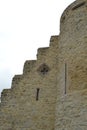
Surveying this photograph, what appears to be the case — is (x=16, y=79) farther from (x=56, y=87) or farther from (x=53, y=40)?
(x=53, y=40)

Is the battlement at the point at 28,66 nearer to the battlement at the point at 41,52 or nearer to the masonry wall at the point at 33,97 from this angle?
the masonry wall at the point at 33,97

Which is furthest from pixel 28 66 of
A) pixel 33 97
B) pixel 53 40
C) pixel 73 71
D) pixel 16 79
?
pixel 73 71

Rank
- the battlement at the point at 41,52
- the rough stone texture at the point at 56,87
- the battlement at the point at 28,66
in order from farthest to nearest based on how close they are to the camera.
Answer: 1. the battlement at the point at 41,52
2. the battlement at the point at 28,66
3. the rough stone texture at the point at 56,87

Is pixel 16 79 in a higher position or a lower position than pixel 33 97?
higher

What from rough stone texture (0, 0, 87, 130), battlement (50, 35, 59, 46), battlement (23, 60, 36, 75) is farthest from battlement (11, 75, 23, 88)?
battlement (50, 35, 59, 46)

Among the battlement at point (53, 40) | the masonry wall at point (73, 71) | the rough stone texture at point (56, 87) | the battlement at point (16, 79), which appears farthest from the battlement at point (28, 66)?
the masonry wall at point (73, 71)

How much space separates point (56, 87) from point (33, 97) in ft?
3.75

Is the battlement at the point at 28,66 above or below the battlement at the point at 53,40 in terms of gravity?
below

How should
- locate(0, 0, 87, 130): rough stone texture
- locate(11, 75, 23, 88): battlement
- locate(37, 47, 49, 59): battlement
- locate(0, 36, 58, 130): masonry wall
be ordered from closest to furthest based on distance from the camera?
locate(0, 0, 87, 130): rough stone texture → locate(0, 36, 58, 130): masonry wall → locate(11, 75, 23, 88): battlement → locate(37, 47, 49, 59): battlement

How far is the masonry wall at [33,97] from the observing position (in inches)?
500

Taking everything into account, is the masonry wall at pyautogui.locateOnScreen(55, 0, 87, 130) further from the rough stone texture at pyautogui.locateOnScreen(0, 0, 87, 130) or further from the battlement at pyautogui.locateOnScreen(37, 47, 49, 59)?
the battlement at pyautogui.locateOnScreen(37, 47, 49, 59)

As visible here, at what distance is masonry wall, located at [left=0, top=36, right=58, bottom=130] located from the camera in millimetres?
12711

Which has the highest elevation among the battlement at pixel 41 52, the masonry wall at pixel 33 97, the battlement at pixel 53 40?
the battlement at pixel 53 40

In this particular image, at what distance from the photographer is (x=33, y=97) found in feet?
43.3
